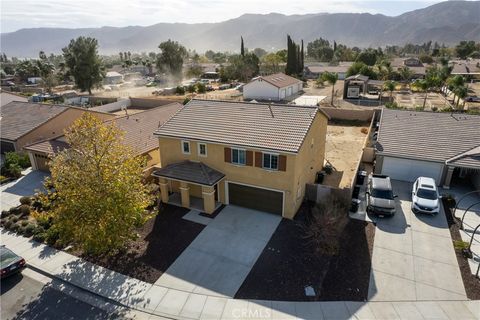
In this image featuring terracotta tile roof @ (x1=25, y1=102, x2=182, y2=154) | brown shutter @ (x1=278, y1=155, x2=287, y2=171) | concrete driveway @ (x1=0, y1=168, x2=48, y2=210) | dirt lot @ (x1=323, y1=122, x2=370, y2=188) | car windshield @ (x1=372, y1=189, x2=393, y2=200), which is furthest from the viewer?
terracotta tile roof @ (x1=25, y1=102, x2=182, y2=154)

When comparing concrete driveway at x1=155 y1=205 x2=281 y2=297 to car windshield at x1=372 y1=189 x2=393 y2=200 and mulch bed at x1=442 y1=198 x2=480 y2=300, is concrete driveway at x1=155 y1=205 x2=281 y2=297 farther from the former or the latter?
mulch bed at x1=442 y1=198 x2=480 y2=300

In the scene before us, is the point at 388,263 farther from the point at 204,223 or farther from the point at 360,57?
the point at 360,57

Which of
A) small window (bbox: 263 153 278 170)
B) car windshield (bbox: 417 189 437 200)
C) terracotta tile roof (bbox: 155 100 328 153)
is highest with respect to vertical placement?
terracotta tile roof (bbox: 155 100 328 153)

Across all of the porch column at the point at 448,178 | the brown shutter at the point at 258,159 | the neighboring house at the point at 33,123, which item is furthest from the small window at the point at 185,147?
the porch column at the point at 448,178

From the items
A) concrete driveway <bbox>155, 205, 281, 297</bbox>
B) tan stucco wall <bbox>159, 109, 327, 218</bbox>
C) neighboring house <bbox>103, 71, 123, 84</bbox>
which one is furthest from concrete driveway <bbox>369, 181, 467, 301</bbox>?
neighboring house <bbox>103, 71, 123, 84</bbox>

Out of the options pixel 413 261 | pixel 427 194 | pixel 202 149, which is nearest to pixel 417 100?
pixel 427 194

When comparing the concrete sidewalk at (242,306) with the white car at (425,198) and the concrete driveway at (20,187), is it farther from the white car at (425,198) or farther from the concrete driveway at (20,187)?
the concrete driveway at (20,187)
